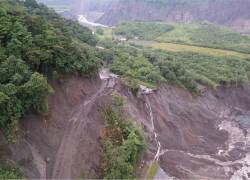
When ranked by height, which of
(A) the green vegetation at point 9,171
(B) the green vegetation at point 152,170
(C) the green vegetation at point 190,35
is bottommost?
(B) the green vegetation at point 152,170

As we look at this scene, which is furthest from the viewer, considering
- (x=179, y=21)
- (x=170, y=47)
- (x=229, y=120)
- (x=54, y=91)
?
(x=179, y=21)

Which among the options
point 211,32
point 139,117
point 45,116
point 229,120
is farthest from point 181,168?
point 211,32

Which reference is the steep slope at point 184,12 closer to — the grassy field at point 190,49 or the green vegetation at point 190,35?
the green vegetation at point 190,35

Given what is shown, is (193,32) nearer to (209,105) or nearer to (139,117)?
(209,105)

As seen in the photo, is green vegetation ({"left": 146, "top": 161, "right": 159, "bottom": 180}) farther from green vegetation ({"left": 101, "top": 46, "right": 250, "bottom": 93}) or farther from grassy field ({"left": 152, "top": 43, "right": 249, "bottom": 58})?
grassy field ({"left": 152, "top": 43, "right": 249, "bottom": 58})

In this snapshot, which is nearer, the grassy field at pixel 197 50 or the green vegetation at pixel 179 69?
the green vegetation at pixel 179 69

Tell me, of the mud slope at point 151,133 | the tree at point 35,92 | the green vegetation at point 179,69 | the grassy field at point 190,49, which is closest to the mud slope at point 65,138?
the mud slope at point 151,133

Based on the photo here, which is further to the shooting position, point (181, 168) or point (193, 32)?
point (193, 32)
